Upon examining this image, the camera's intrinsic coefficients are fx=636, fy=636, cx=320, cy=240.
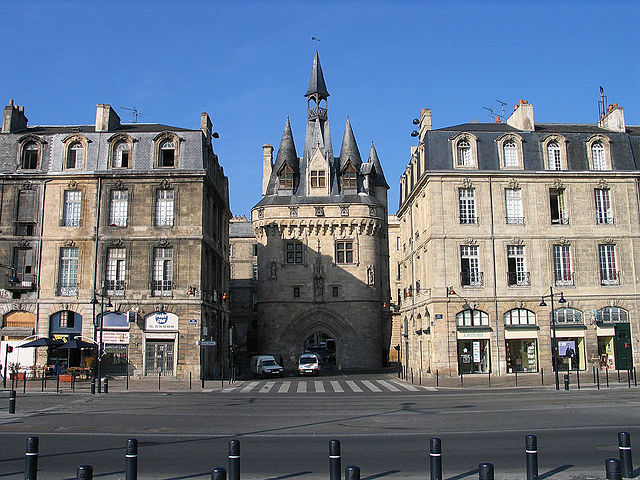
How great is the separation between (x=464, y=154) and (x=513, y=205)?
12.8 feet

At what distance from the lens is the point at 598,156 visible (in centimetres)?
3581

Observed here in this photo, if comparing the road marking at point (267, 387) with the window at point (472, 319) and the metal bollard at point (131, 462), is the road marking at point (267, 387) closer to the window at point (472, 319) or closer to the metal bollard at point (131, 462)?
the window at point (472, 319)

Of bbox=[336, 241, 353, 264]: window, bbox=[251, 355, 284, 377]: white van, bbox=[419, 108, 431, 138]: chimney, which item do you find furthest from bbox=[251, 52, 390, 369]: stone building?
bbox=[419, 108, 431, 138]: chimney

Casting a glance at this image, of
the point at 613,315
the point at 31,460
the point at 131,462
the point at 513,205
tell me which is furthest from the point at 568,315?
the point at 31,460

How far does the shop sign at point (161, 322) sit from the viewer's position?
111ft

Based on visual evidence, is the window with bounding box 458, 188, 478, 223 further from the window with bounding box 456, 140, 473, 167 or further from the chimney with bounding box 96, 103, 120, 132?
the chimney with bounding box 96, 103, 120, 132

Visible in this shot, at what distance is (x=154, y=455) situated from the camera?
12070mm

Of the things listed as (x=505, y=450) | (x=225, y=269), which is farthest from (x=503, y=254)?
(x=505, y=450)

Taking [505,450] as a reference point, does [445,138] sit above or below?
above

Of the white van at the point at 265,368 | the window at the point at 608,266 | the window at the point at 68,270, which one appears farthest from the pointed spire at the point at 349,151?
the window at the point at 68,270

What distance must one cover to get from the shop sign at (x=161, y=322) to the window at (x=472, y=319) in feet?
49.7

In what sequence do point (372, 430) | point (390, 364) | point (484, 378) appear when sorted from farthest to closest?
point (390, 364)
point (484, 378)
point (372, 430)

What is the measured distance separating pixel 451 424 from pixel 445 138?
22.4m

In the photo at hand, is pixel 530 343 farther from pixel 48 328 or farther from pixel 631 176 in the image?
pixel 48 328
